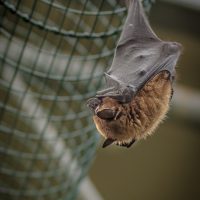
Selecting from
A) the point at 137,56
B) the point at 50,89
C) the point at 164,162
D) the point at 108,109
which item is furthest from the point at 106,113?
the point at 164,162

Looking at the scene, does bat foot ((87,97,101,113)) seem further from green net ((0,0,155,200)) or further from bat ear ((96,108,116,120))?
green net ((0,0,155,200))

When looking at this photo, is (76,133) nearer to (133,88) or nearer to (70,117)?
(70,117)

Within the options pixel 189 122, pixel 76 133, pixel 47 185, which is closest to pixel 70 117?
pixel 76 133

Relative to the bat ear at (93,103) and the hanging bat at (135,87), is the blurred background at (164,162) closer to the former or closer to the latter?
the hanging bat at (135,87)

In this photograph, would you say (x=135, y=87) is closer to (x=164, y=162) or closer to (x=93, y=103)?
(x=93, y=103)

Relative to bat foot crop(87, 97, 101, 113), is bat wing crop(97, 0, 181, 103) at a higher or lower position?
higher

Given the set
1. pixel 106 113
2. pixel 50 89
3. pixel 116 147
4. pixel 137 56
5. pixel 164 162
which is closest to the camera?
pixel 106 113

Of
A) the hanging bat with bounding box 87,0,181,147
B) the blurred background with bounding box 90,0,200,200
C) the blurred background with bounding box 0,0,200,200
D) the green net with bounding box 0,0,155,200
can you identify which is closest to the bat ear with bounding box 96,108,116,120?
the hanging bat with bounding box 87,0,181,147
